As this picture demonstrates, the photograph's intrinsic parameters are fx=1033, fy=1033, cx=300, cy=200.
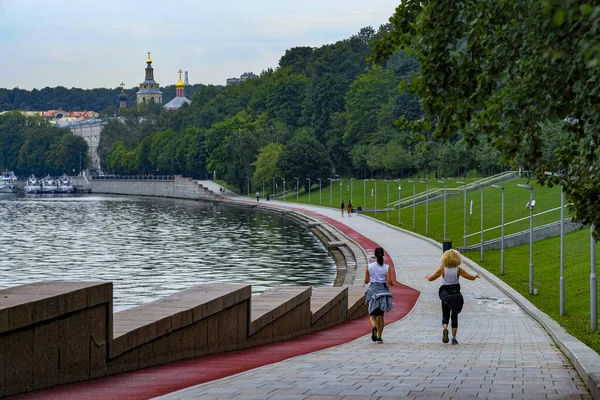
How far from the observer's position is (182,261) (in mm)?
56438

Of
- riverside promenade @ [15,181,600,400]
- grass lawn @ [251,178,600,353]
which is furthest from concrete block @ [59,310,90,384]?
grass lawn @ [251,178,600,353]

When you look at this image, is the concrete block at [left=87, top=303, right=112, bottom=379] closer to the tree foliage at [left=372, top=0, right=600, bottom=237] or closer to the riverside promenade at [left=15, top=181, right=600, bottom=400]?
the riverside promenade at [left=15, top=181, right=600, bottom=400]

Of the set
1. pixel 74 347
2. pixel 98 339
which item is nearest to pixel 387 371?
pixel 98 339

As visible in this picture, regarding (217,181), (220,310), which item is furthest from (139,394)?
(217,181)

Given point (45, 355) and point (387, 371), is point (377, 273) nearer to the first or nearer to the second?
point (387, 371)

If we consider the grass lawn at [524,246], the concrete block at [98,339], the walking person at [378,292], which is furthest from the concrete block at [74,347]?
the grass lawn at [524,246]

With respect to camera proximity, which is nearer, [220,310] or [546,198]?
[220,310]

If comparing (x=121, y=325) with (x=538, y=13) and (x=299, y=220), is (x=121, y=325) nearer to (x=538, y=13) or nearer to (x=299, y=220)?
(x=538, y=13)

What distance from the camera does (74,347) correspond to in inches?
464

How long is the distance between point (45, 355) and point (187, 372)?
232 centimetres

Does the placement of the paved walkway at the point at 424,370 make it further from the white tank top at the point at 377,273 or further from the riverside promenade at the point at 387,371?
the white tank top at the point at 377,273

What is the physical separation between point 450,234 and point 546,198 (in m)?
7.37

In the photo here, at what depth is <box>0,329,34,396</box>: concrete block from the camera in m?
10.7

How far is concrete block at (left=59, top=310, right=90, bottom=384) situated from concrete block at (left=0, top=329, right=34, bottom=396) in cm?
55
